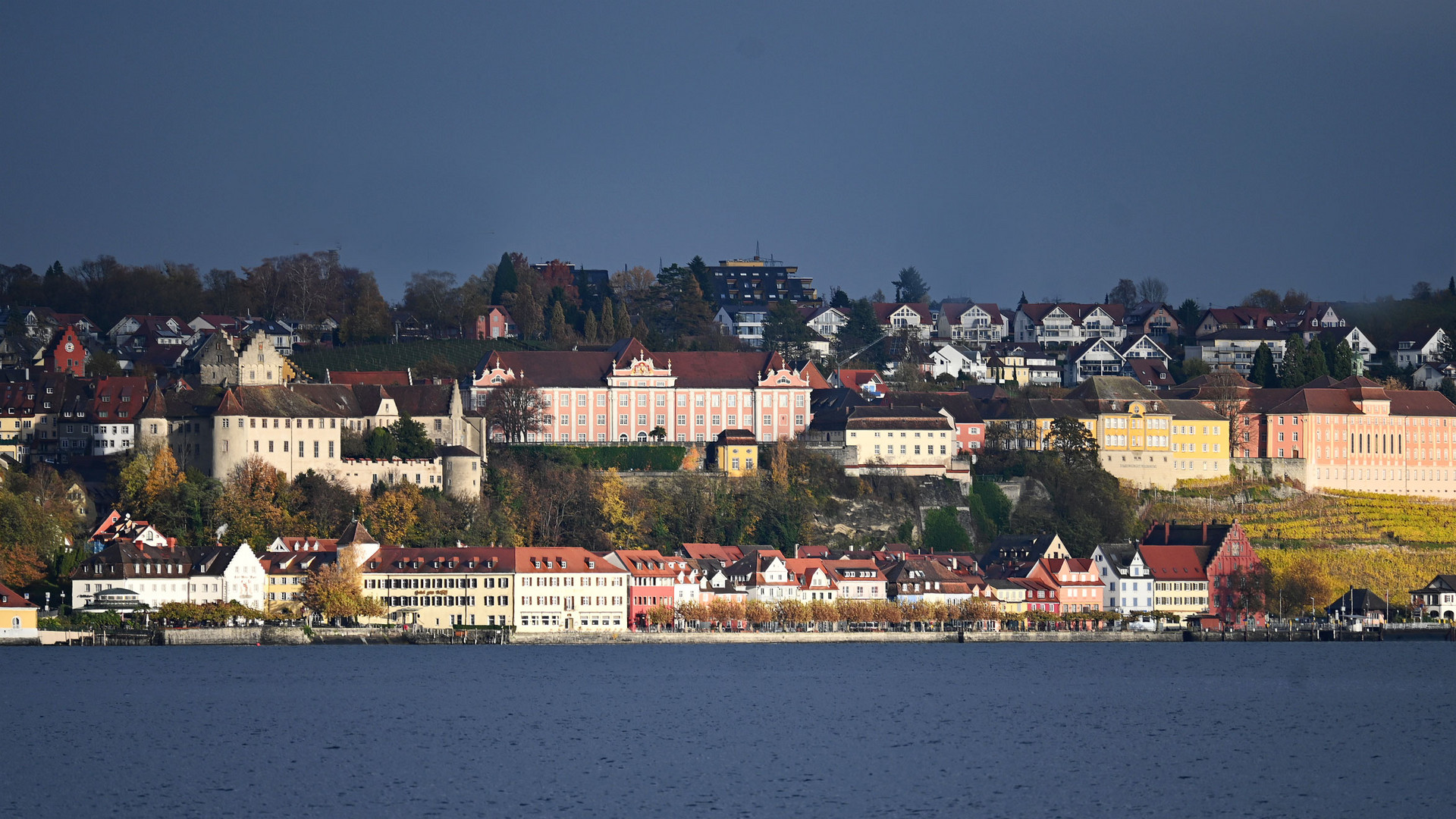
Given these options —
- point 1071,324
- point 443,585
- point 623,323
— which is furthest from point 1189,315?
point 443,585

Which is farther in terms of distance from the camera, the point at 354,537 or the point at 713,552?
the point at 713,552

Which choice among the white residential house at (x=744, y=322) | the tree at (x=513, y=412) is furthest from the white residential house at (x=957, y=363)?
the tree at (x=513, y=412)

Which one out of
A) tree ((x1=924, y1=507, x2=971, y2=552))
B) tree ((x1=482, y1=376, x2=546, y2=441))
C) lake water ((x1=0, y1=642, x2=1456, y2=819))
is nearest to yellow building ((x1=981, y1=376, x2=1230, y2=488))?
tree ((x1=924, y1=507, x2=971, y2=552))

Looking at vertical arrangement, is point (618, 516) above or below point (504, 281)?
below

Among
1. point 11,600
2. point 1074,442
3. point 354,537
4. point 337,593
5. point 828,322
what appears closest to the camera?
point 11,600

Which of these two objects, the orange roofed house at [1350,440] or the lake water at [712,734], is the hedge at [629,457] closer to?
the lake water at [712,734]

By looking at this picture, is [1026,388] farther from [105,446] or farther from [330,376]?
[105,446]

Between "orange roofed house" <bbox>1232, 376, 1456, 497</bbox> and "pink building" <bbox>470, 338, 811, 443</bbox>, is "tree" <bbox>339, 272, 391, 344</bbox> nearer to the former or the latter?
"pink building" <bbox>470, 338, 811, 443</bbox>

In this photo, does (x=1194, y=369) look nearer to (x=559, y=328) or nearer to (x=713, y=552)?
(x=559, y=328)

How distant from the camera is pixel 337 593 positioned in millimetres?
73312

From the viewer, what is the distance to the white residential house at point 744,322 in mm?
125625

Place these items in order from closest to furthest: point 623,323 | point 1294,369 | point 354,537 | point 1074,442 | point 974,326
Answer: point 354,537 → point 1074,442 → point 1294,369 → point 623,323 → point 974,326

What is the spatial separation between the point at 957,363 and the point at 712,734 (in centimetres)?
6734

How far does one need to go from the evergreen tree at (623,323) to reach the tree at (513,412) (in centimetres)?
1613
